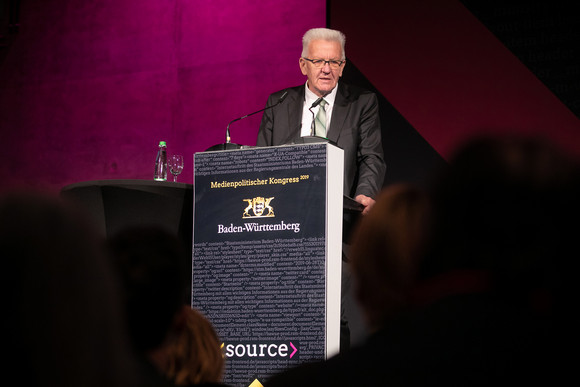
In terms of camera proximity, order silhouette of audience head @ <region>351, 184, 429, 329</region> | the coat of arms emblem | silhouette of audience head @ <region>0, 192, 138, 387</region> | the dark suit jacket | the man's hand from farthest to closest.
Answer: the dark suit jacket < the man's hand < the coat of arms emblem < silhouette of audience head @ <region>351, 184, 429, 329</region> < silhouette of audience head @ <region>0, 192, 138, 387</region>

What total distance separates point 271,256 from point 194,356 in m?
1.55

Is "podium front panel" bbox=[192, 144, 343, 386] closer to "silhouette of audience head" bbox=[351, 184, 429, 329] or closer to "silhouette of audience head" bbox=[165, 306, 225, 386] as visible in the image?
"silhouette of audience head" bbox=[165, 306, 225, 386]

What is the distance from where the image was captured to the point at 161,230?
3.15 feet

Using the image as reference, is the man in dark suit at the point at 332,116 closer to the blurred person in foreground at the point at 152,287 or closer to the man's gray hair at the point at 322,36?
the man's gray hair at the point at 322,36

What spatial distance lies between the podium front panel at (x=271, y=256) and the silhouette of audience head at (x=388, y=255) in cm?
177

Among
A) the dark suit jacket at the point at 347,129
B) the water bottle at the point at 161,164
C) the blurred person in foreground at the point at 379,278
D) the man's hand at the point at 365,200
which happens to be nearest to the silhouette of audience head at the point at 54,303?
the blurred person in foreground at the point at 379,278

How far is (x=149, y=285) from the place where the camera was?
0.90 meters

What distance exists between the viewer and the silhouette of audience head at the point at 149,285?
0.89 meters

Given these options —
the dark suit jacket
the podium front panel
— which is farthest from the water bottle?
the podium front panel

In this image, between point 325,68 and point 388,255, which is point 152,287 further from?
point 325,68

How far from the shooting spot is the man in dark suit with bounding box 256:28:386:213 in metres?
4.04

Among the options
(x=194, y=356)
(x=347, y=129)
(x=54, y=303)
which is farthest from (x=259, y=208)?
(x=54, y=303)

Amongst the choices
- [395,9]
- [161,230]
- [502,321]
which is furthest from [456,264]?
[395,9]

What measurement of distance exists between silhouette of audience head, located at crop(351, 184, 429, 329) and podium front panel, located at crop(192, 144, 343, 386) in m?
1.77
